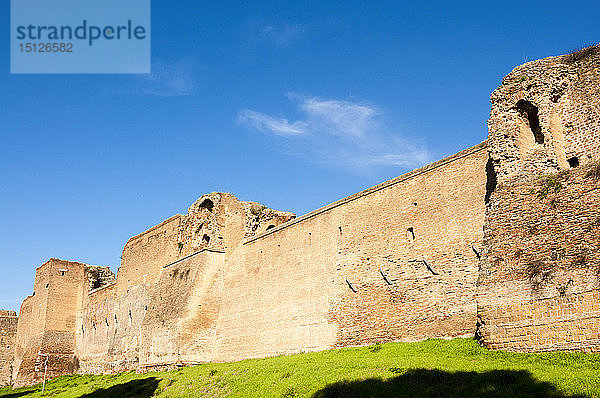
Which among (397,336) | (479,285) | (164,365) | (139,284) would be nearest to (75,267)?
(139,284)

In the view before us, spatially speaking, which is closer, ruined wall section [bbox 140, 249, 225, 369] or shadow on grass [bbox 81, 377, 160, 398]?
shadow on grass [bbox 81, 377, 160, 398]

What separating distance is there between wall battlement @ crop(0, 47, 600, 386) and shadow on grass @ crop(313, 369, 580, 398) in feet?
3.32

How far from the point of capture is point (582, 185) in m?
10.2

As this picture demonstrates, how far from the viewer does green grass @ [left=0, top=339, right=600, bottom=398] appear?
8.62 metres

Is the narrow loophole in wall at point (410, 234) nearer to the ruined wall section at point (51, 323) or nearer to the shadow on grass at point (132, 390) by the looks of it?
the shadow on grass at point (132, 390)

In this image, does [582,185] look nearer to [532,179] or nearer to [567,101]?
[532,179]

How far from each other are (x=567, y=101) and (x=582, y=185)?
2.47 m

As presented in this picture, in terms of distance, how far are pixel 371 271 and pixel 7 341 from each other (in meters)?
28.1

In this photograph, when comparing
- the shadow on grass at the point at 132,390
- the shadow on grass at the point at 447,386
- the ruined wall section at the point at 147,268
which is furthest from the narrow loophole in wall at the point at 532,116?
the ruined wall section at the point at 147,268

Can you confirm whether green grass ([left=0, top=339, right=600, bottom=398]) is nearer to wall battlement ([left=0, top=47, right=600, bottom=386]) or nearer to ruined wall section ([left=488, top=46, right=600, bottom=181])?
wall battlement ([left=0, top=47, right=600, bottom=386])

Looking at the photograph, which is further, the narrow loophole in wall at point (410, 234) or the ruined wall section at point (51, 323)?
the ruined wall section at point (51, 323)

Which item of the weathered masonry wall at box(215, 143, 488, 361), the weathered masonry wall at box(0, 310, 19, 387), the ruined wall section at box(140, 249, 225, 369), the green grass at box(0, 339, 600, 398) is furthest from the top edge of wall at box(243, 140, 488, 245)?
the weathered masonry wall at box(0, 310, 19, 387)

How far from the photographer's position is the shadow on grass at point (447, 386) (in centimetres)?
855

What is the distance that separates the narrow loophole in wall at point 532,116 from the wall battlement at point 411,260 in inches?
1.2
